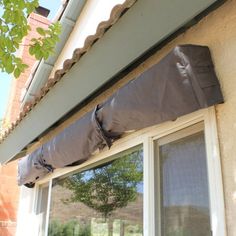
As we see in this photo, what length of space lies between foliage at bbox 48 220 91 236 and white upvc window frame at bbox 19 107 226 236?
878 millimetres

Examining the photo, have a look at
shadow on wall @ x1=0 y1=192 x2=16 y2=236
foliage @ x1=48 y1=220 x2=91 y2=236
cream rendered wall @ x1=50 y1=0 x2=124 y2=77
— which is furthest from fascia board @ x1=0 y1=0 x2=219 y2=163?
shadow on wall @ x1=0 y1=192 x2=16 y2=236

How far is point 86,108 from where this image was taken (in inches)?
187

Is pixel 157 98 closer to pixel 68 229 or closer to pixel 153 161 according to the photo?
pixel 153 161

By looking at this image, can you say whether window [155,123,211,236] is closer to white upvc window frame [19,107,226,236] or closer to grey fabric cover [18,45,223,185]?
white upvc window frame [19,107,226,236]

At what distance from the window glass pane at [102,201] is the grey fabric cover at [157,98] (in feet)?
1.34

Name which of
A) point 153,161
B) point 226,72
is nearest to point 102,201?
point 153,161

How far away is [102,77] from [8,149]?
363 cm

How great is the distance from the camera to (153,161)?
3295 mm

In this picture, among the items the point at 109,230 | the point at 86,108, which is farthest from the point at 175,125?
the point at 86,108

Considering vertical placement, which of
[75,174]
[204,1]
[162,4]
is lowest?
[75,174]

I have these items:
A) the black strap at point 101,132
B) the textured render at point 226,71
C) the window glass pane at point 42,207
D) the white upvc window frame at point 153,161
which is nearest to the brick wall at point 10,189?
the window glass pane at point 42,207

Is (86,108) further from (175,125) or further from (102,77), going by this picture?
(175,125)

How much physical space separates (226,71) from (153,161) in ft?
3.80

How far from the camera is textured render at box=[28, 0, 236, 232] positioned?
92.4 inches
